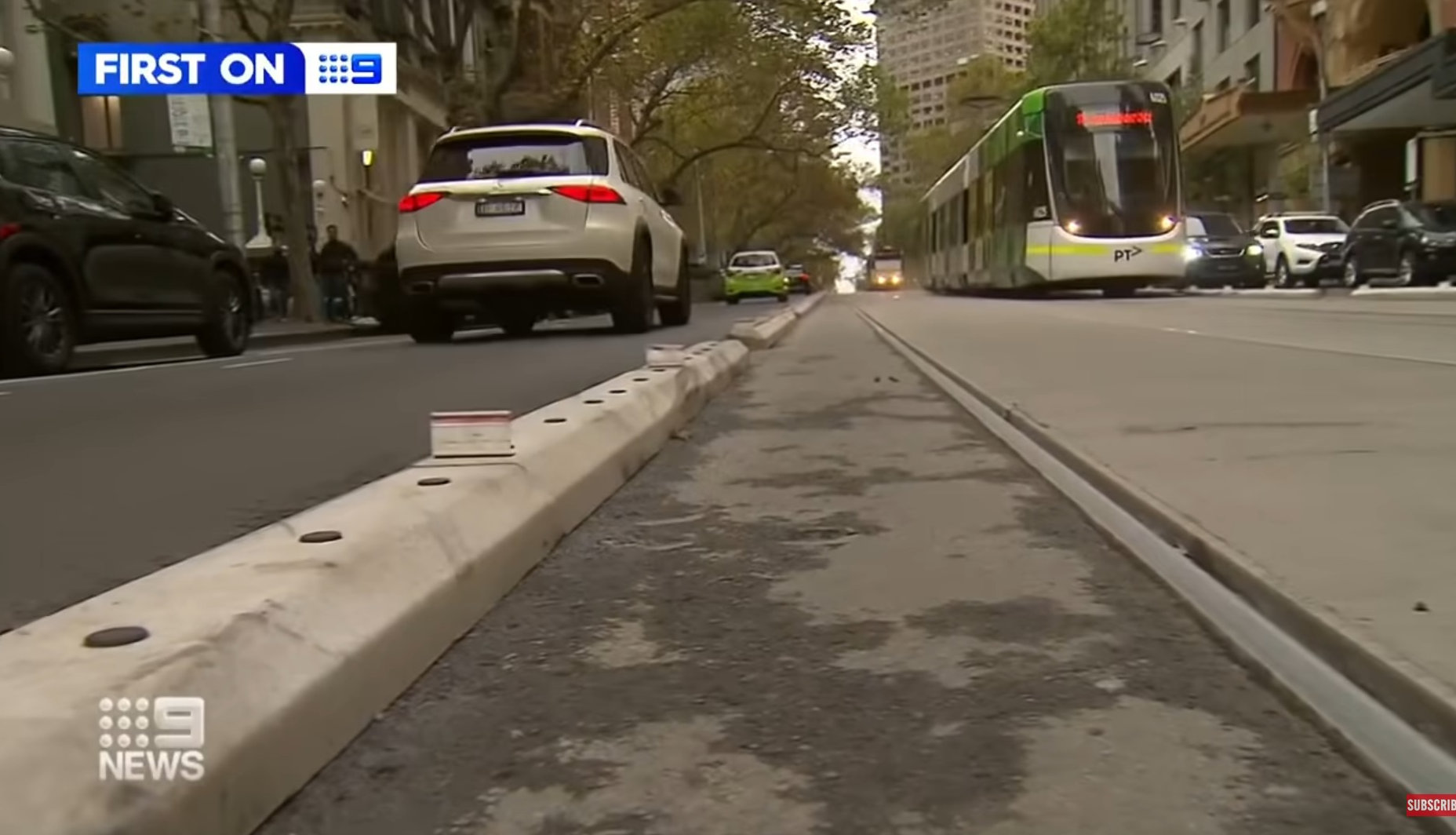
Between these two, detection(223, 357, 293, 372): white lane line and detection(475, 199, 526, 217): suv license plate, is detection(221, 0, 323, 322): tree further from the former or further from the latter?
detection(475, 199, 526, 217): suv license plate

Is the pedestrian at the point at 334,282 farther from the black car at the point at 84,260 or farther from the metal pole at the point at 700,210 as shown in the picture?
the metal pole at the point at 700,210

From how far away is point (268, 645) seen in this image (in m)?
2.16

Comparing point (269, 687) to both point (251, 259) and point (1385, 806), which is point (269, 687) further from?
point (251, 259)

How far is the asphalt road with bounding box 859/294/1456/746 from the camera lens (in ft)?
9.04

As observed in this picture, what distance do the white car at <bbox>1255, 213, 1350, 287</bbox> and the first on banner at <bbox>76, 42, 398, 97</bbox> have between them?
767 inches

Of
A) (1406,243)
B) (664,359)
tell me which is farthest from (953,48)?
(664,359)

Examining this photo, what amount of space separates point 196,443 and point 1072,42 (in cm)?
4129

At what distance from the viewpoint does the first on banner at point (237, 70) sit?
63.9 ft

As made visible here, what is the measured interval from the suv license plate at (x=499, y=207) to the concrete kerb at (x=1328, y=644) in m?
8.68

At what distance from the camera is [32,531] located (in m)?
3.88

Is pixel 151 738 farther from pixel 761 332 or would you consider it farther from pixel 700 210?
pixel 700 210

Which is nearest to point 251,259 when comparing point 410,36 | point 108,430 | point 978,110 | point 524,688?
point 410,36

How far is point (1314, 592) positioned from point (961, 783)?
1102 millimetres

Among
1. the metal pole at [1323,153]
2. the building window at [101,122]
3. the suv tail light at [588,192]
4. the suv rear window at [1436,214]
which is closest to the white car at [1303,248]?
the metal pole at [1323,153]
